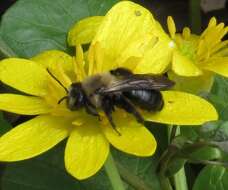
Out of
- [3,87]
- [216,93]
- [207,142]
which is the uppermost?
[207,142]

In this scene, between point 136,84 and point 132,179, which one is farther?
point 132,179

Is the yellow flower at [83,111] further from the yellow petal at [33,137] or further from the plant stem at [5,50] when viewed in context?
the plant stem at [5,50]

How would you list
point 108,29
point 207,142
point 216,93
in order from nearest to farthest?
point 207,142 < point 108,29 < point 216,93

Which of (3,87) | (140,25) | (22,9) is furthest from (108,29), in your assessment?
(3,87)

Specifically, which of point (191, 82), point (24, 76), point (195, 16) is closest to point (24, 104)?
point (24, 76)

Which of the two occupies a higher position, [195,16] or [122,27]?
[122,27]

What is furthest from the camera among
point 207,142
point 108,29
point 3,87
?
point 3,87

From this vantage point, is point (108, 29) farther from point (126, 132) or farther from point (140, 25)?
point (126, 132)

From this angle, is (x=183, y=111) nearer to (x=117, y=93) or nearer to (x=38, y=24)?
(x=117, y=93)
